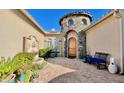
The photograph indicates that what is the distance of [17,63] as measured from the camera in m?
4.45

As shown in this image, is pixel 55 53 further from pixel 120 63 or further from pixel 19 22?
pixel 120 63

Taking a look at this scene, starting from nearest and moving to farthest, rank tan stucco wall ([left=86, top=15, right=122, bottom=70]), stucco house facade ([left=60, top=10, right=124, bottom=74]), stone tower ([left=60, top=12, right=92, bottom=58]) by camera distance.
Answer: stucco house facade ([left=60, top=10, right=124, bottom=74]) → tan stucco wall ([left=86, top=15, right=122, bottom=70]) → stone tower ([left=60, top=12, right=92, bottom=58])

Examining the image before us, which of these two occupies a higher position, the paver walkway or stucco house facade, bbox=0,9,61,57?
stucco house facade, bbox=0,9,61,57

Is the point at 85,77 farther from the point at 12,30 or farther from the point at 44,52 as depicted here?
the point at 12,30

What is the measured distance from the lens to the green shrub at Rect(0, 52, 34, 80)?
12.9 feet

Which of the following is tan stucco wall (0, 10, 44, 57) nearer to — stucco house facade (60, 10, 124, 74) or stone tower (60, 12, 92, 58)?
stucco house facade (60, 10, 124, 74)

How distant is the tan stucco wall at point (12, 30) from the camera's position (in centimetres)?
437

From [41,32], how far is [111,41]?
322 cm

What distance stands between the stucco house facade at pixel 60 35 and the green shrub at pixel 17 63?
0.75ft

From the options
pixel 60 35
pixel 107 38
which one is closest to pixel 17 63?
pixel 60 35

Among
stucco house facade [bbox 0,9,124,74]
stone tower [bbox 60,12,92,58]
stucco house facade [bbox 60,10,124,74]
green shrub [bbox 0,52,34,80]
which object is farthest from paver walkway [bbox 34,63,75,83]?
stone tower [bbox 60,12,92,58]

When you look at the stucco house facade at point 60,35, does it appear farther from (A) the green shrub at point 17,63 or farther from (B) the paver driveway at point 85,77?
(B) the paver driveway at point 85,77

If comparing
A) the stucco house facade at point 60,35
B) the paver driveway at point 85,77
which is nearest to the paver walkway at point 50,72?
the paver driveway at point 85,77
